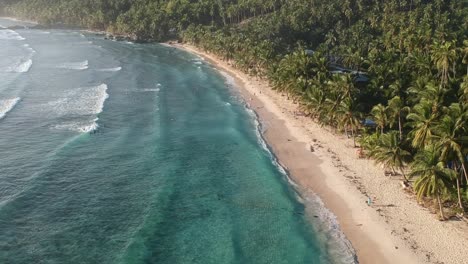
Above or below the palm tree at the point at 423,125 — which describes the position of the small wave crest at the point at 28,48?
below

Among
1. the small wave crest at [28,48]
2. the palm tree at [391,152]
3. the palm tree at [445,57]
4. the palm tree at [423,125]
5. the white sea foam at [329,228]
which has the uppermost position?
the palm tree at [445,57]

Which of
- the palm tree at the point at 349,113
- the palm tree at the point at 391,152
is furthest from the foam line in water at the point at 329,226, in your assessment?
the palm tree at the point at 349,113

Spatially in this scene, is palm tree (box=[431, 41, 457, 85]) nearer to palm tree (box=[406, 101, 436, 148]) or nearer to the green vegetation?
the green vegetation

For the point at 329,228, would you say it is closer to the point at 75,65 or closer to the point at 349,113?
the point at 349,113

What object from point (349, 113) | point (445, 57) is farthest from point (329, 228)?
point (445, 57)

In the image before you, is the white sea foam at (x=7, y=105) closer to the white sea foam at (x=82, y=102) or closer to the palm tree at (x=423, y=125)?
the white sea foam at (x=82, y=102)

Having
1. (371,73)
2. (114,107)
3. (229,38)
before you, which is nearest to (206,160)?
(114,107)
